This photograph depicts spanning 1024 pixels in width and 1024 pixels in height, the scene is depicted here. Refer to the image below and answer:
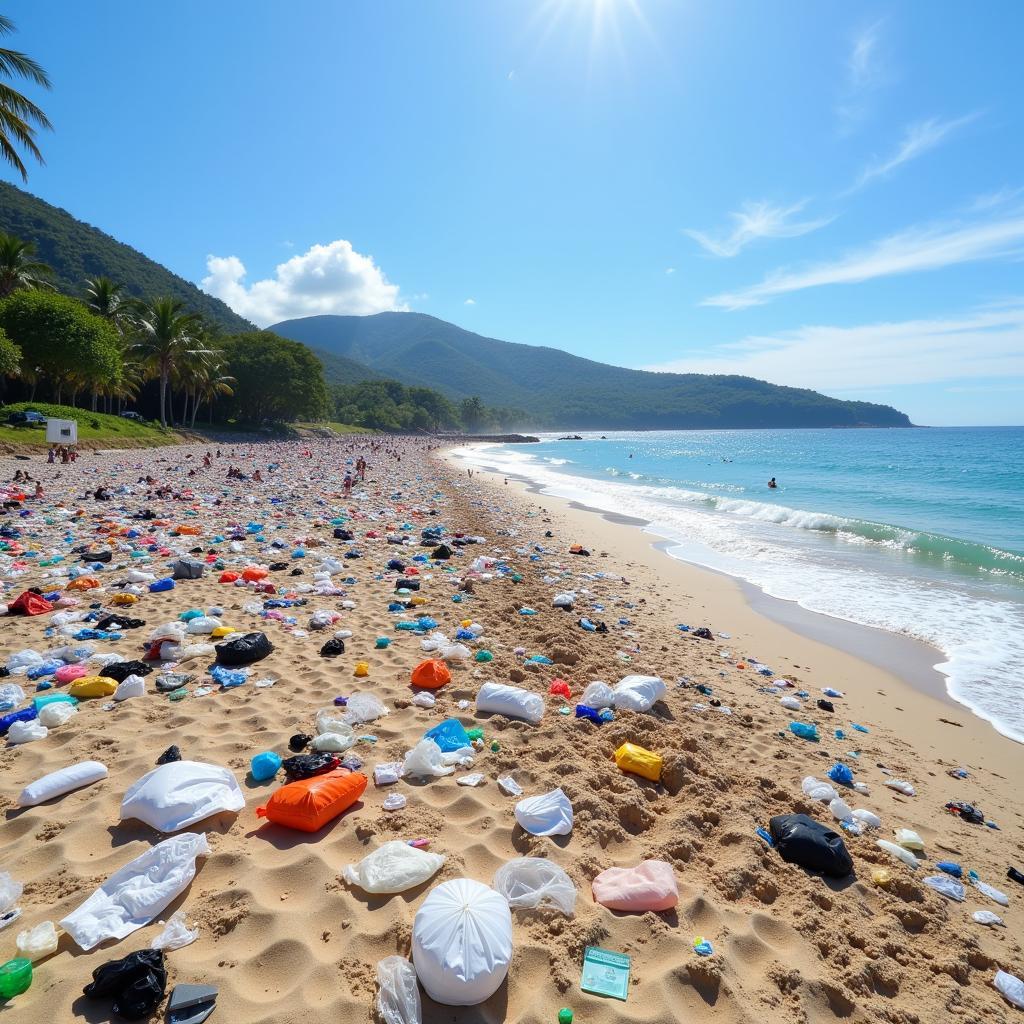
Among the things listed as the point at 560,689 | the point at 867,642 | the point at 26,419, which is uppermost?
the point at 26,419

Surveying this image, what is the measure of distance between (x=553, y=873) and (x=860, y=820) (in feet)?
7.49

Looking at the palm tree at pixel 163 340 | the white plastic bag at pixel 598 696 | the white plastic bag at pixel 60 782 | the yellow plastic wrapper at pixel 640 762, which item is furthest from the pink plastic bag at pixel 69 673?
the palm tree at pixel 163 340

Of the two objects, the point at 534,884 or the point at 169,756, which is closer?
the point at 534,884

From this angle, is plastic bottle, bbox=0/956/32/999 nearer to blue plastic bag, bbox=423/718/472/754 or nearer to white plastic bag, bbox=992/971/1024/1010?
blue plastic bag, bbox=423/718/472/754

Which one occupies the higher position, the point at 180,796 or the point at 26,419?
the point at 26,419

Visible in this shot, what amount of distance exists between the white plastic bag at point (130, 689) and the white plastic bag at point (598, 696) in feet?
11.8

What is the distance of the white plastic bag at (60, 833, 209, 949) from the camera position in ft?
7.31

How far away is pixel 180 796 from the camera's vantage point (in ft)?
9.48

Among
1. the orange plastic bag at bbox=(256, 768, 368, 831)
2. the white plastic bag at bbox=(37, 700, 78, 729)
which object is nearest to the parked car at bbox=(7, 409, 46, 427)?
the white plastic bag at bbox=(37, 700, 78, 729)

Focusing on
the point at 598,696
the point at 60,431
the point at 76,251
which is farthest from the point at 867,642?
the point at 76,251

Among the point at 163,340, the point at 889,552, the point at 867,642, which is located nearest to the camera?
the point at 867,642

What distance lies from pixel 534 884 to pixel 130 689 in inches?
140

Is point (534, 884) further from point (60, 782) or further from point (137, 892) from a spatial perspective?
point (60, 782)

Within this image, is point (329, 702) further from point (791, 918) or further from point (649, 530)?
point (649, 530)
